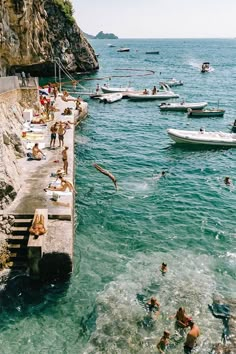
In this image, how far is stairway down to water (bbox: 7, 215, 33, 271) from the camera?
703 inches

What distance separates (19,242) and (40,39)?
6406 centimetres

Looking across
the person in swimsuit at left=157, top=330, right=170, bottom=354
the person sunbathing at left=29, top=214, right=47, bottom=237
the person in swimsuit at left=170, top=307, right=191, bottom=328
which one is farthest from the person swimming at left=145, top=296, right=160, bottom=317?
the person sunbathing at left=29, top=214, right=47, bottom=237

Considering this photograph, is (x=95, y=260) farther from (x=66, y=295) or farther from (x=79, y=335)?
(x=79, y=335)

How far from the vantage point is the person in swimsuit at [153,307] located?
16020mm

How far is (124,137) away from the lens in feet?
142

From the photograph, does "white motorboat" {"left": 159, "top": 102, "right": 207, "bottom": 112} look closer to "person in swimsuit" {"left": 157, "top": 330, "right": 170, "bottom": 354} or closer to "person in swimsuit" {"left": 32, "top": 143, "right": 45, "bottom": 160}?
"person in swimsuit" {"left": 32, "top": 143, "right": 45, "bottom": 160}

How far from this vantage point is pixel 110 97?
2437 inches

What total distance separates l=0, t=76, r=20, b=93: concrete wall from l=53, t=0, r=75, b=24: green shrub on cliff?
179 ft

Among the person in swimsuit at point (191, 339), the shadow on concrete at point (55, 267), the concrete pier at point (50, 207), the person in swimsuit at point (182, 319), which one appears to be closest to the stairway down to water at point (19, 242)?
the concrete pier at point (50, 207)

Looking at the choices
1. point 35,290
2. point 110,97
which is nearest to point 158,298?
point 35,290

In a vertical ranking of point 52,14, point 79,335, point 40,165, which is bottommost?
point 79,335

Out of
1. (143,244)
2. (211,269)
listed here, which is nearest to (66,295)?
(143,244)

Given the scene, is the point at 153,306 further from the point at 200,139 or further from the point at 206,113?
the point at 206,113

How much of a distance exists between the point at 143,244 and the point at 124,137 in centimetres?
2341
